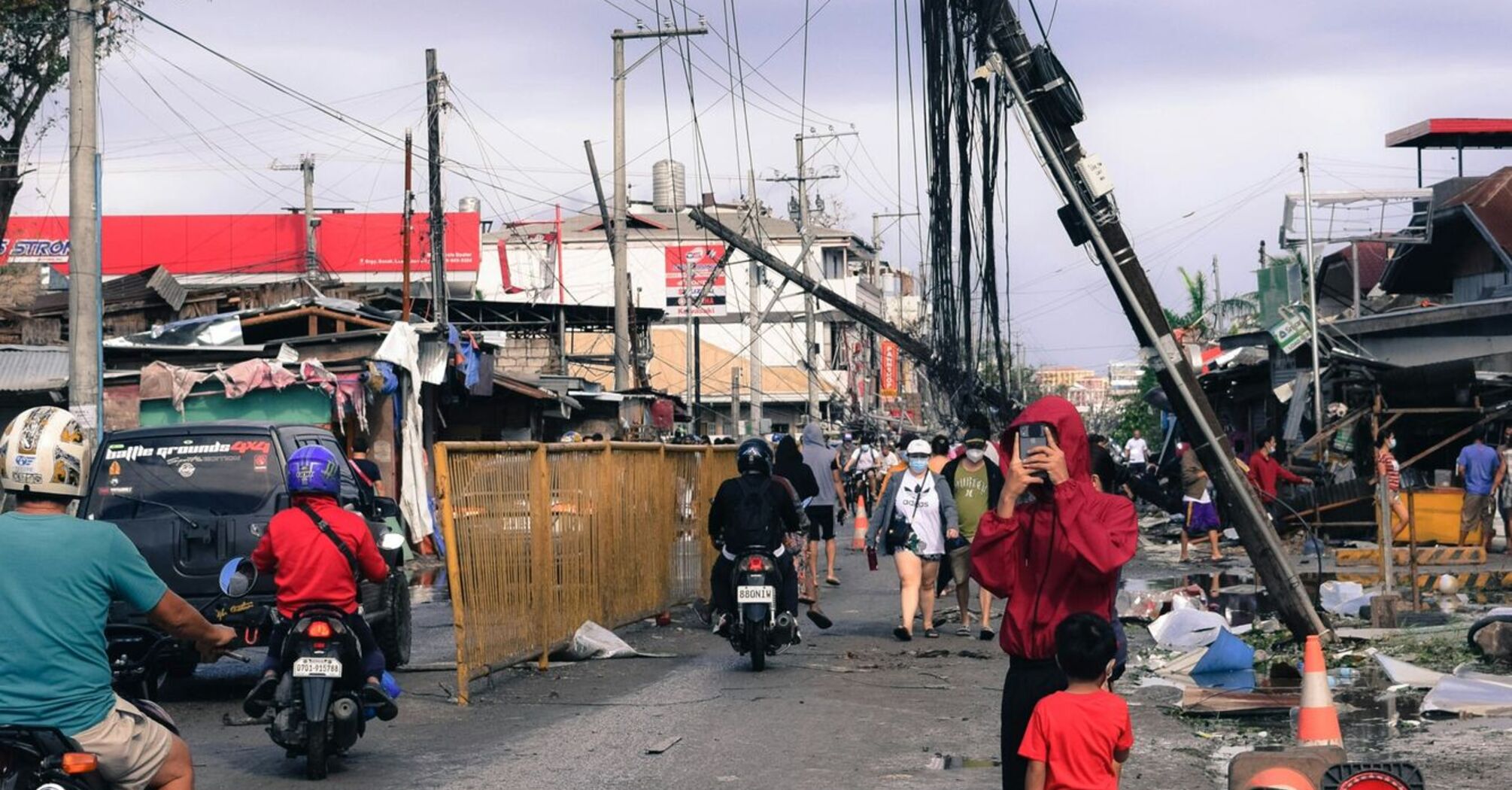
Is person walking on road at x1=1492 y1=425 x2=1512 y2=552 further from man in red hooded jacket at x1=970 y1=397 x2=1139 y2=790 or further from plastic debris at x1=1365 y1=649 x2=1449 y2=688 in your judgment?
man in red hooded jacket at x1=970 y1=397 x2=1139 y2=790

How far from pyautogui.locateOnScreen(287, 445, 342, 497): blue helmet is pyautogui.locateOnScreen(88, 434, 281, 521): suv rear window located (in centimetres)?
341

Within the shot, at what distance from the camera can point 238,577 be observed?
323 inches

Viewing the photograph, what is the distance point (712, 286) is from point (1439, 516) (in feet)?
168

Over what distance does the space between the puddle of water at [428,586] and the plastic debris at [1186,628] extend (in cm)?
799

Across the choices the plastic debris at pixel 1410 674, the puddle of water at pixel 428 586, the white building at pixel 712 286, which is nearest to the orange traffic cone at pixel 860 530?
the puddle of water at pixel 428 586

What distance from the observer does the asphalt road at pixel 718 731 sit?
8641 mm

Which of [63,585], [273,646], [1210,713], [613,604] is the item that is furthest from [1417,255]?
[63,585]

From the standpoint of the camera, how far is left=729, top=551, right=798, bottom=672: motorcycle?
1295 centimetres

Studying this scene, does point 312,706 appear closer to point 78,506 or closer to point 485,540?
point 485,540

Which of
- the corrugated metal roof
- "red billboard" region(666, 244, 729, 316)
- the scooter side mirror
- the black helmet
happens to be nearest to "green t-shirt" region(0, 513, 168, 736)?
the scooter side mirror

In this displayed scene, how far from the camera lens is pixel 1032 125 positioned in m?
12.1

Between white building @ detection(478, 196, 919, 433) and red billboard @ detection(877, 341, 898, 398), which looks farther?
red billboard @ detection(877, 341, 898, 398)

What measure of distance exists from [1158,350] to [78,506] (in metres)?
7.77

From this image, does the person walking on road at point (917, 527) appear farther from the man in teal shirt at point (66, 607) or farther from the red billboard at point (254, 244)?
the red billboard at point (254, 244)
